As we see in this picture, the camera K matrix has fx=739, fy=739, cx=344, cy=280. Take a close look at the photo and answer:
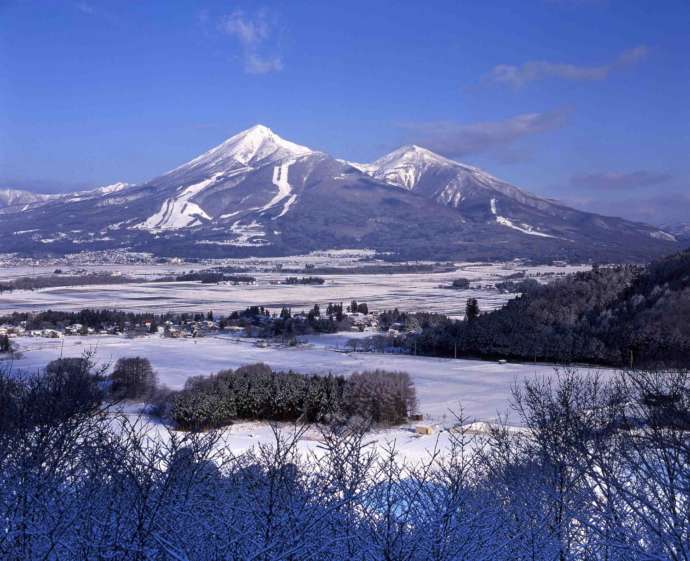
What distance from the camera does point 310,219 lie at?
420 feet

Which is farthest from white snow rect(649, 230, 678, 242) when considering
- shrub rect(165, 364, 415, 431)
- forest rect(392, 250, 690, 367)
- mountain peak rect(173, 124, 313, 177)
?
shrub rect(165, 364, 415, 431)

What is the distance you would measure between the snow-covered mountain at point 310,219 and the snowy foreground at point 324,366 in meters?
68.4

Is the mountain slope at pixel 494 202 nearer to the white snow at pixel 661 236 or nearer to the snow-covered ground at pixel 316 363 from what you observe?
the white snow at pixel 661 236

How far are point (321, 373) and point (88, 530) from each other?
55.1 feet

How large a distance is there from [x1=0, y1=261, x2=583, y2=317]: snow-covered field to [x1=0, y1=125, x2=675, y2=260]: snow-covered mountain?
3703cm

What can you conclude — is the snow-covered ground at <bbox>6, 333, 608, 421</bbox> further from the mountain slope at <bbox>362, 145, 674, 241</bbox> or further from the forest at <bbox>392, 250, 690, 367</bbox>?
the mountain slope at <bbox>362, 145, 674, 241</bbox>

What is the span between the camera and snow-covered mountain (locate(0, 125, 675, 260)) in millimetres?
109125

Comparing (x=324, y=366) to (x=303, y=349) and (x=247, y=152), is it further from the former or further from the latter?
(x=247, y=152)

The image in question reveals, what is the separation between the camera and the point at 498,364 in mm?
24312

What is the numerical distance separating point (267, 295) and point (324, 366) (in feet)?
95.5

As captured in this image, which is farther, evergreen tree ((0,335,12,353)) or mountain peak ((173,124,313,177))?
mountain peak ((173,124,313,177))

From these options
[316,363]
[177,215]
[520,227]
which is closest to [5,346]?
[316,363]

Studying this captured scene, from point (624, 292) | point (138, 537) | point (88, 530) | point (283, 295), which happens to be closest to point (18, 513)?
point (88, 530)

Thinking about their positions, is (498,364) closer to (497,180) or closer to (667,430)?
(667,430)
